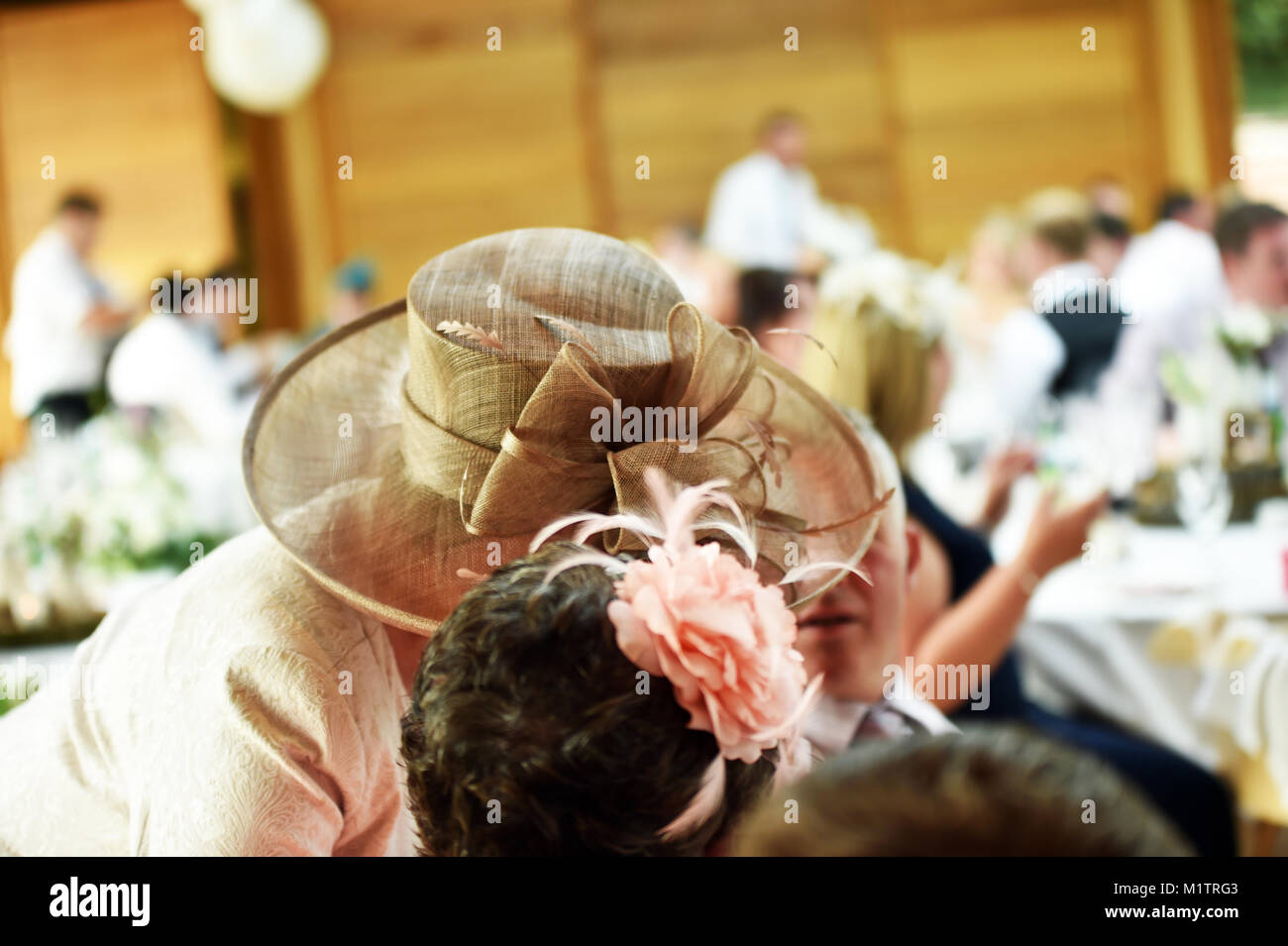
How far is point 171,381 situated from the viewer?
16.4 ft

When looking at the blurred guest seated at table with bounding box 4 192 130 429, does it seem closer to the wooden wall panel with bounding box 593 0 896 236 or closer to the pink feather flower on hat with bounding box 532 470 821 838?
the wooden wall panel with bounding box 593 0 896 236

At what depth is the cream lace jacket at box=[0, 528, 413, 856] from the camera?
0.89 meters

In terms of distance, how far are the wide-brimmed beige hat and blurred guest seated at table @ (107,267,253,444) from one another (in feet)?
13.0

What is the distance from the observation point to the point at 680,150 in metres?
7.83

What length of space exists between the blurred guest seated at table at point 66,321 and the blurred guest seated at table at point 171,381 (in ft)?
2.11

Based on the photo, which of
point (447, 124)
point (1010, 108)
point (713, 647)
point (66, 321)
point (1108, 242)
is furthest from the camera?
point (447, 124)

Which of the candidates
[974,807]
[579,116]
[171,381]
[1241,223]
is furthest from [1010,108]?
[974,807]

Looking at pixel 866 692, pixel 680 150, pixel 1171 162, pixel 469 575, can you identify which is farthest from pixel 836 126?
pixel 469 575

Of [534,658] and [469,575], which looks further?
[469,575]

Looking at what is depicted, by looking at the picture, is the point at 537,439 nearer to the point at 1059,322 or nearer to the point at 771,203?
the point at 1059,322

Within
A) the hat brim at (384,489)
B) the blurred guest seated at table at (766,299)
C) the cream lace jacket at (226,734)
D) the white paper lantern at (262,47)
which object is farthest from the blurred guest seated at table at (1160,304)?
the white paper lantern at (262,47)

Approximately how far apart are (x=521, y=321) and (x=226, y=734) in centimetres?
36
